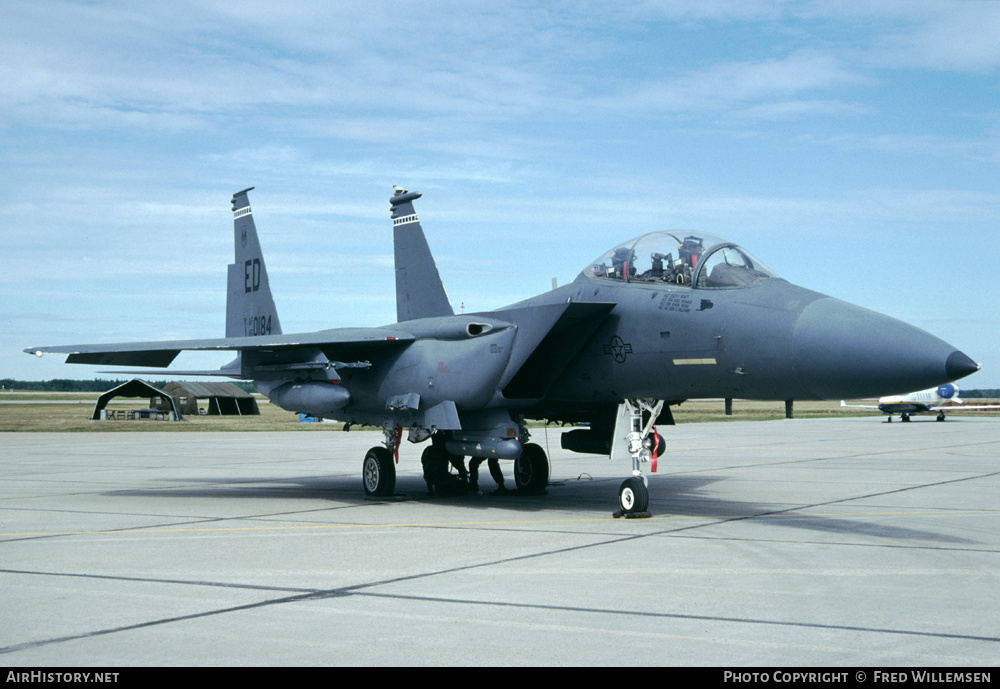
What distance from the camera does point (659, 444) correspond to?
1145 cm

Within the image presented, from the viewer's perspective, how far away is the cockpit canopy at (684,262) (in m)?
9.45

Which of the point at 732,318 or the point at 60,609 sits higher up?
the point at 732,318

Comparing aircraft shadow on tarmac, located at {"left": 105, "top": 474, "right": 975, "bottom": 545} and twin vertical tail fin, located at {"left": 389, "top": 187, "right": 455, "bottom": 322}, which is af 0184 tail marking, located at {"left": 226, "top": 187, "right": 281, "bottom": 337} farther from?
aircraft shadow on tarmac, located at {"left": 105, "top": 474, "right": 975, "bottom": 545}

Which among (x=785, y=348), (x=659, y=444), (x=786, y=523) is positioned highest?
(x=785, y=348)

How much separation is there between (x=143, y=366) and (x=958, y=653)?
40.5 feet

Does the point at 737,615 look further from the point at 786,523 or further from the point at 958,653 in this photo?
the point at 786,523

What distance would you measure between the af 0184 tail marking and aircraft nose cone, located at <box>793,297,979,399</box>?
9738 mm

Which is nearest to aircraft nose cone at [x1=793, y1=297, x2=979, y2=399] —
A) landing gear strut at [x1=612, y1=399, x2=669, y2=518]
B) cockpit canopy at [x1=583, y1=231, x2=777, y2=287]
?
cockpit canopy at [x1=583, y1=231, x2=777, y2=287]

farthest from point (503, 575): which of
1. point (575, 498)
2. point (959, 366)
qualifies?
point (575, 498)

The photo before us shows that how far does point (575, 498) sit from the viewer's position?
41.9ft

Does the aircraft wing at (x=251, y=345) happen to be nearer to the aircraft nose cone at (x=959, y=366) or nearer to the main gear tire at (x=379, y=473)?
the main gear tire at (x=379, y=473)

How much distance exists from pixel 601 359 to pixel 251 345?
468 cm

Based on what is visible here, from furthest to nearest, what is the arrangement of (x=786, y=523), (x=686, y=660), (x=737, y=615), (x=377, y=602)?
(x=786, y=523) → (x=377, y=602) → (x=737, y=615) → (x=686, y=660)
